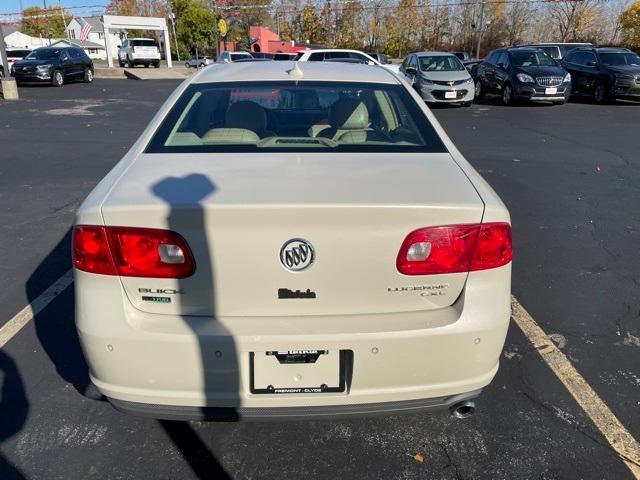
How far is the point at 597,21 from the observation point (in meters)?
52.8

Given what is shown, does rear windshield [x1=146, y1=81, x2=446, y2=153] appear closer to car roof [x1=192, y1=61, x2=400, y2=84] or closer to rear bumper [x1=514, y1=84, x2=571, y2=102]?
car roof [x1=192, y1=61, x2=400, y2=84]

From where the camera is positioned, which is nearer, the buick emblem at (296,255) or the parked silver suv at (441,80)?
the buick emblem at (296,255)

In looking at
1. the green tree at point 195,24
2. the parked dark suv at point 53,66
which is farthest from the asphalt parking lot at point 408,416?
the green tree at point 195,24

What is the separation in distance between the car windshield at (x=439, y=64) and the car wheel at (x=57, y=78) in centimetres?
1652

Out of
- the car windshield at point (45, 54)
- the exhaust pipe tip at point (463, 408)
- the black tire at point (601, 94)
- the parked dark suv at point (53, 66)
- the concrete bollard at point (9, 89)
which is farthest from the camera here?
the car windshield at point (45, 54)

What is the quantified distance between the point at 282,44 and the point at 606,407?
130ft

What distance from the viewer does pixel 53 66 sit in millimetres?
23641

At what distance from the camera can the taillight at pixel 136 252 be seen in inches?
77.5

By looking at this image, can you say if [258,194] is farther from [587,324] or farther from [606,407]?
[587,324]

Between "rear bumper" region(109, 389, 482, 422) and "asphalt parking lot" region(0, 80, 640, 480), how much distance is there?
0.37m

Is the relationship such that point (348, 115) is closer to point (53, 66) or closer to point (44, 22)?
point (53, 66)

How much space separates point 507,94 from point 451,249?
16744mm

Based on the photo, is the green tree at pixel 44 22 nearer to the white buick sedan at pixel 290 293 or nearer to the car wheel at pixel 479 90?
the car wheel at pixel 479 90

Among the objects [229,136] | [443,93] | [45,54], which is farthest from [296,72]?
[45,54]
